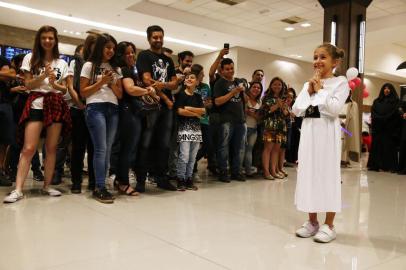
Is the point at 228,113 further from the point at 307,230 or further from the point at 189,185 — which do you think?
the point at 307,230

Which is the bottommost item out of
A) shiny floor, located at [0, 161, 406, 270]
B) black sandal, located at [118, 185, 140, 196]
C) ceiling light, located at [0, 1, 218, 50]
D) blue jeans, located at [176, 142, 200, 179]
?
shiny floor, located at [0, 161, 406, 270]

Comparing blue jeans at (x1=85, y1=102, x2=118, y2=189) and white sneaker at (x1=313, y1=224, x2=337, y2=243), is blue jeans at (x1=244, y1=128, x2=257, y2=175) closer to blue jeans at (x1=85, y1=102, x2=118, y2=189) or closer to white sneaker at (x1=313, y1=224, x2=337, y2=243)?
blue jeans at (x1=85, y1=102, x2=118, y2=189)

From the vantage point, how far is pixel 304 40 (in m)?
11.0

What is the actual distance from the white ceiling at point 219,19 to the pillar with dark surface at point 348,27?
4.41 feet

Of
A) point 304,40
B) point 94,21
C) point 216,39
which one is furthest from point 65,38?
point 304,40

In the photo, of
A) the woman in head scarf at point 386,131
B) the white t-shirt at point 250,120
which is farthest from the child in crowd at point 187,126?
the woman in head scarf at point 386,131

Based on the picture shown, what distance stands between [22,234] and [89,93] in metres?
1.32

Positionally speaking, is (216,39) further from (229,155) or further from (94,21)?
(229,155)

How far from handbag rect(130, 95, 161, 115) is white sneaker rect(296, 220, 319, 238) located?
1716 mm

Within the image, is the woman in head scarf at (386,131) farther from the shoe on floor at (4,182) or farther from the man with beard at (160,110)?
the shoe on floor at (4,182)

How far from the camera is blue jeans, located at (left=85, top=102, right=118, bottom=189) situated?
126 inches

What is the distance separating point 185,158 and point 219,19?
6.87 meters

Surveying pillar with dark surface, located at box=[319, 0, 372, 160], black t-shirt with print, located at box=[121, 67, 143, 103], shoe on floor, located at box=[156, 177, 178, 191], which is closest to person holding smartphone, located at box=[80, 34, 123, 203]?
black t-shirt with print, located at box=[121, 67, 143, 103]

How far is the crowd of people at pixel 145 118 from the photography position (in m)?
2.43
